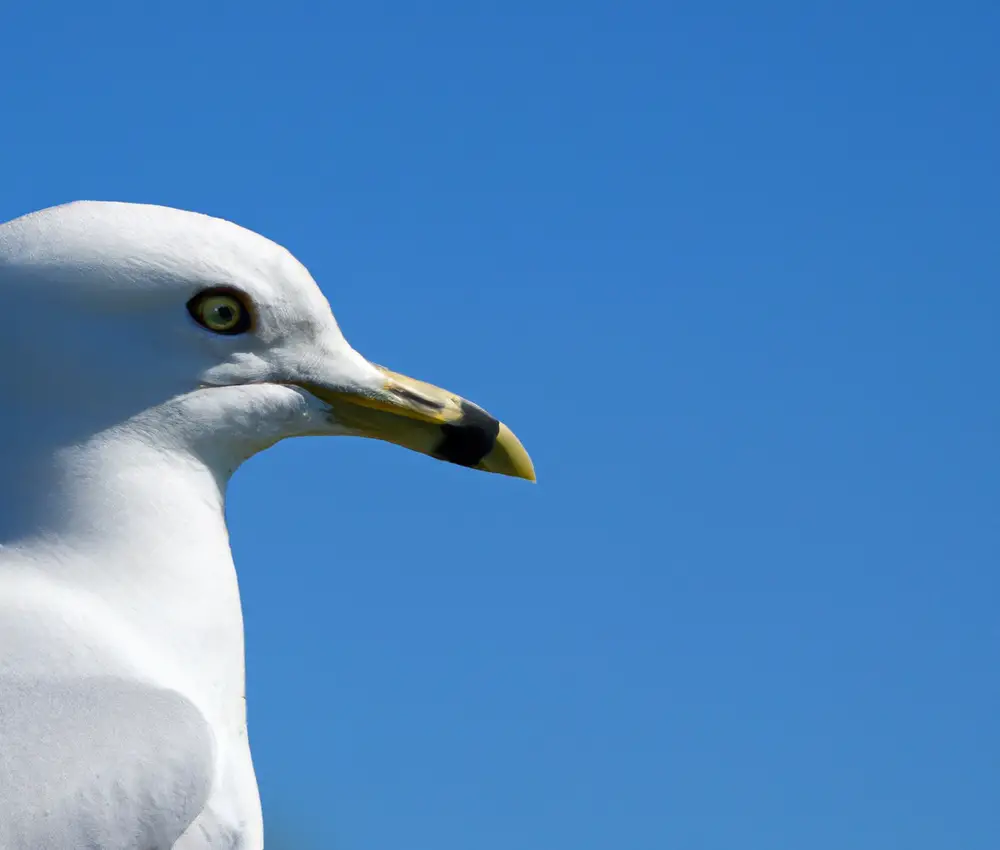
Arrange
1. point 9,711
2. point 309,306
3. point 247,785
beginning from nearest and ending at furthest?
1. point 9,711
2. point 247,785
3. point 309,306

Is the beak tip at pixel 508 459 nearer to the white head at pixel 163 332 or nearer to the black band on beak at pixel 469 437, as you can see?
the black band on beak at pixel 469 437

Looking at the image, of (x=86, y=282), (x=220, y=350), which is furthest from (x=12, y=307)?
(x=220, y=350)

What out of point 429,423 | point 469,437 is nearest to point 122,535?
point 429,423

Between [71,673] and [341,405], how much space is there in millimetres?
1232

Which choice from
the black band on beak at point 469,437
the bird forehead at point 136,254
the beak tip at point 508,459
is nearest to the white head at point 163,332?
the bird forehead at point 136,254

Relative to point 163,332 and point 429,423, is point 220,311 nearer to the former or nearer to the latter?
point 163,332

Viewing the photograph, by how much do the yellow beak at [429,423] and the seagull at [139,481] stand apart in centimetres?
13

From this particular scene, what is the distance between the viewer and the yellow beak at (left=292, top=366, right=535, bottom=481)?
245 inches

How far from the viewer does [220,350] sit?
5.89m

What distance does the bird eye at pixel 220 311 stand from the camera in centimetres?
586

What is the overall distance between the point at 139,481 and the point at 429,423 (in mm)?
999

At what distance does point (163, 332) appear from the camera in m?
5.81

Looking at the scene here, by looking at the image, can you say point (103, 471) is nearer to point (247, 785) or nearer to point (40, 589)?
point (40, 589)

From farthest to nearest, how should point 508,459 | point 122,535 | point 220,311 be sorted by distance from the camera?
point 508,459 < point 220,311 < point 122,535
